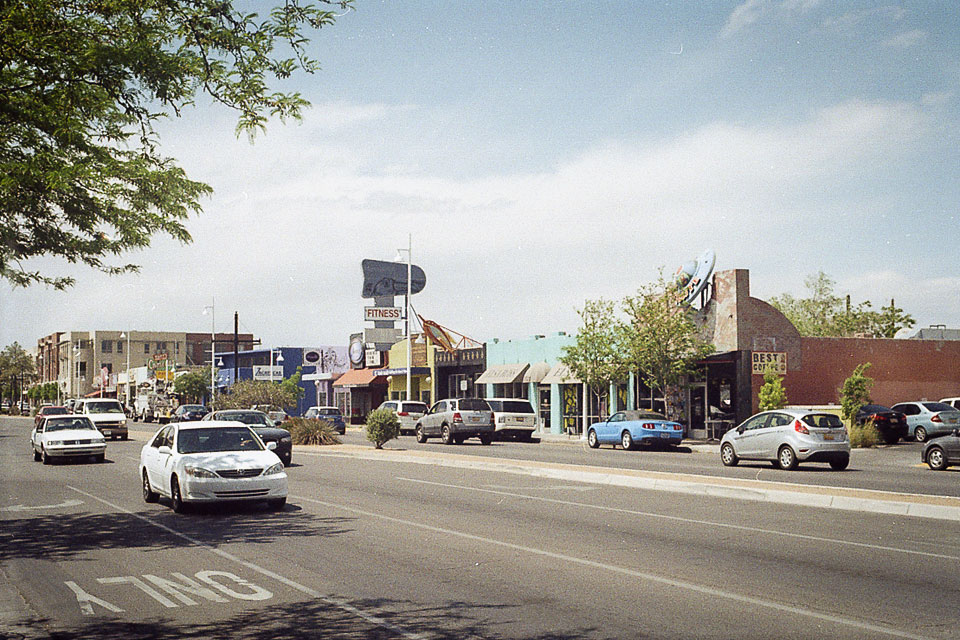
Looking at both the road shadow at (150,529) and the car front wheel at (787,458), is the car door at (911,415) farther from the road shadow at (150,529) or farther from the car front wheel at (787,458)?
the road shadow at (150,529)

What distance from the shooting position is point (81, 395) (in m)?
140

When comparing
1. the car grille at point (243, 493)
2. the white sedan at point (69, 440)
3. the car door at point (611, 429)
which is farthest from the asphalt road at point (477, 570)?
the car door at point (611, 429)

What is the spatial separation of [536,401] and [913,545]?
3943 cm

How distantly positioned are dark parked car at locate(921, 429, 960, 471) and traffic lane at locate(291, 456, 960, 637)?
10.4 meters

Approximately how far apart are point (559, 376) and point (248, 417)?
76.1 ft

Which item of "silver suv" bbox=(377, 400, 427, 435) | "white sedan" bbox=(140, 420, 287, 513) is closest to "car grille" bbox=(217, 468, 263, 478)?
"white sedan" bbox=(140, 420, 287, 513)

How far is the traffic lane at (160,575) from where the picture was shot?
7.85 m

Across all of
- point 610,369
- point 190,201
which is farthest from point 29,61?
point 610,369

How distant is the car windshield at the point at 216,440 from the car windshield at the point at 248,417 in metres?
9.77

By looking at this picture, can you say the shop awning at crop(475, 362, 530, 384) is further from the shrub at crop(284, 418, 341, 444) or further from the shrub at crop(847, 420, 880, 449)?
the shrub at crop(847, 420, 880, 449)

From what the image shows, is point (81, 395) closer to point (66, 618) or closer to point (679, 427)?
point (679, 427)

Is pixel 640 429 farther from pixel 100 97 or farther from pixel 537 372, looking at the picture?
pixel 100 97

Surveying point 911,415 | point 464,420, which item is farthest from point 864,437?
point 464,420

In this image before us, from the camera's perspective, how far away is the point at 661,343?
38.1m
